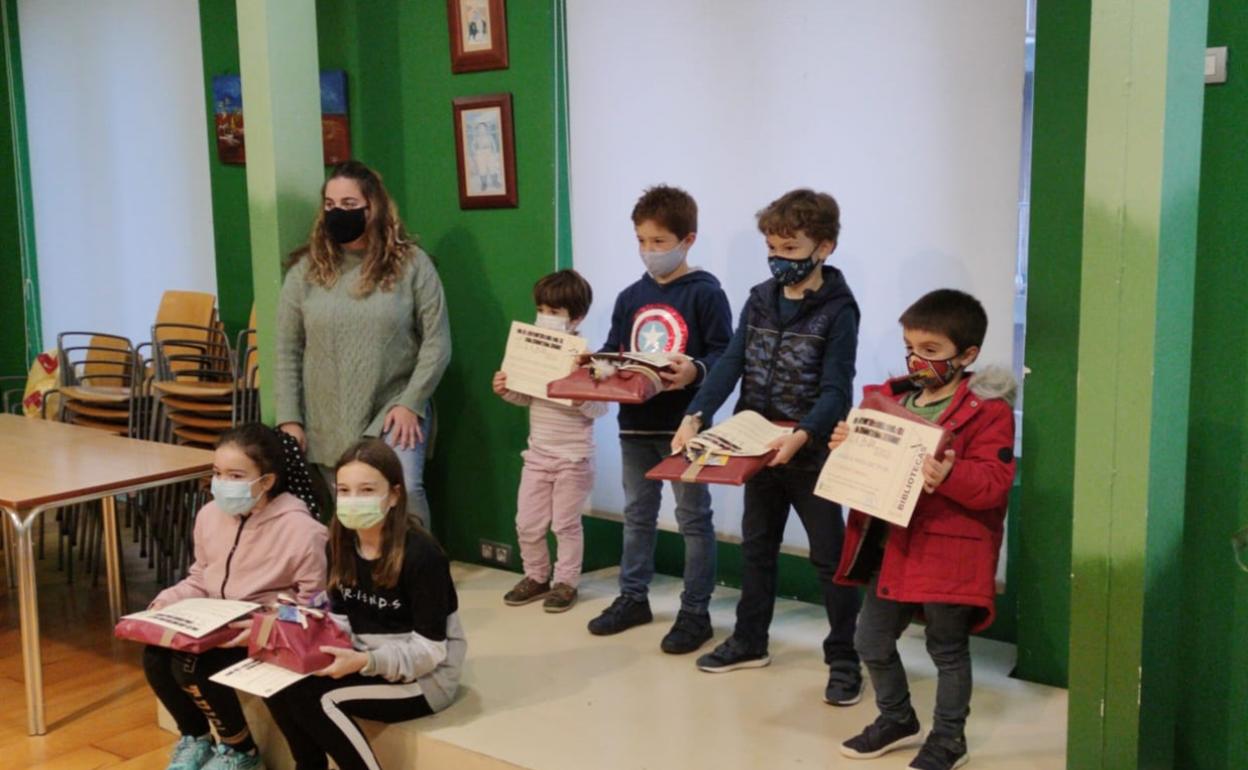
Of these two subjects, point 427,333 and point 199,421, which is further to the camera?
point 199,421

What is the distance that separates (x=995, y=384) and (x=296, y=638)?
5.34ft

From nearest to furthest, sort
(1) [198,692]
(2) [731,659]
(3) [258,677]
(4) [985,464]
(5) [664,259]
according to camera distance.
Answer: (4) [985,464]
(3) [258,677]
(1) [198,692]
(2) [731,659]
(5) [664,259]

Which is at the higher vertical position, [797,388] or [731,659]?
[797,388]

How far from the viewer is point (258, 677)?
8.71 feet

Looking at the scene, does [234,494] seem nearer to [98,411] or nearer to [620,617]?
[620,617]

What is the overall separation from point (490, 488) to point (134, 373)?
5.18ft

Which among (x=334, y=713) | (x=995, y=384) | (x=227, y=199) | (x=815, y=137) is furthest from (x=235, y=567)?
(x=227, y=199)

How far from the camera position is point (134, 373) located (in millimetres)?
4734

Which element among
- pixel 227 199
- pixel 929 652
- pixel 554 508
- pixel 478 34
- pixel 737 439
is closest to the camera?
pixel 929 652

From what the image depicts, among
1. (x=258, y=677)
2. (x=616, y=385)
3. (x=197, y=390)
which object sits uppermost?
(x=616, y=385)

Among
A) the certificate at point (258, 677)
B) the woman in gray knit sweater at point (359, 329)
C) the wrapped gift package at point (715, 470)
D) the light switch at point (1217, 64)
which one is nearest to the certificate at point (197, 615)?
the certificate at point (258, 677)

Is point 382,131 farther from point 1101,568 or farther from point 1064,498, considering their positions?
point 1101,568

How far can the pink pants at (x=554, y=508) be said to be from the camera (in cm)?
374

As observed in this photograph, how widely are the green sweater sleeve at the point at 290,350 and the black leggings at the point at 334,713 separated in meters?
1.24
